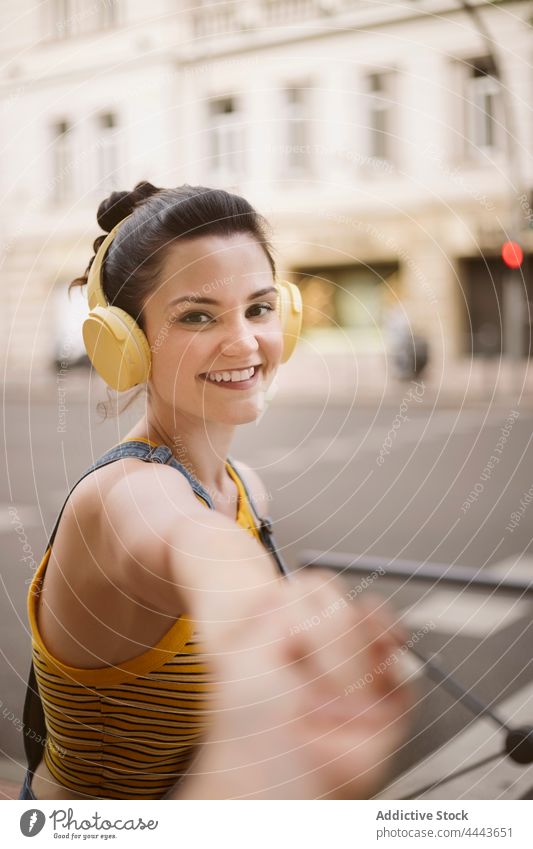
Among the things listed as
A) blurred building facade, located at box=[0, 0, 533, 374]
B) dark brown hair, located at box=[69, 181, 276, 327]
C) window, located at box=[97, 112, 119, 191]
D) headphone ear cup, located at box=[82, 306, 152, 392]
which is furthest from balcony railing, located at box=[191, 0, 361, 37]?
headphone ear cup, located at box=[82, 306, 152, 392]

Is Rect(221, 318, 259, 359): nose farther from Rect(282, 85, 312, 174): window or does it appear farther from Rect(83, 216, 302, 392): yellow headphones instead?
Rect(282, 85, 312, 174): window

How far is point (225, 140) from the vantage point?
3.29 ft

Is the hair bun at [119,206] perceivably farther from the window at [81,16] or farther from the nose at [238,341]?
the window at [81,16]

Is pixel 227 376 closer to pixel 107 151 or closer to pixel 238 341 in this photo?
pixel 238 341

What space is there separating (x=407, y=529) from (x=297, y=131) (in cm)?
189

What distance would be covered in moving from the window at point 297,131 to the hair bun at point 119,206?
267 millimetres

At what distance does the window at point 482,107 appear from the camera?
1.05 metres

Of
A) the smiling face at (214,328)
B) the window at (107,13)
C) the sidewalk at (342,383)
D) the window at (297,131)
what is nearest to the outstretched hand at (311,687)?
the smiling face at (214,328)

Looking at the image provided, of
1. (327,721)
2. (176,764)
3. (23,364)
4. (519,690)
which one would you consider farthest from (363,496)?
(327,721)

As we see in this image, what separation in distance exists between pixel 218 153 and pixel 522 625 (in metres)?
1.27

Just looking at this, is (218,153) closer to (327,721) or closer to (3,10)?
(3,10)

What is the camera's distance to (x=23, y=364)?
3.71 feet

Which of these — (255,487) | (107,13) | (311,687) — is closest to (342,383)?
(255,487)

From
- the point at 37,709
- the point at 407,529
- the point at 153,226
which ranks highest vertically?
the point at 153,226
